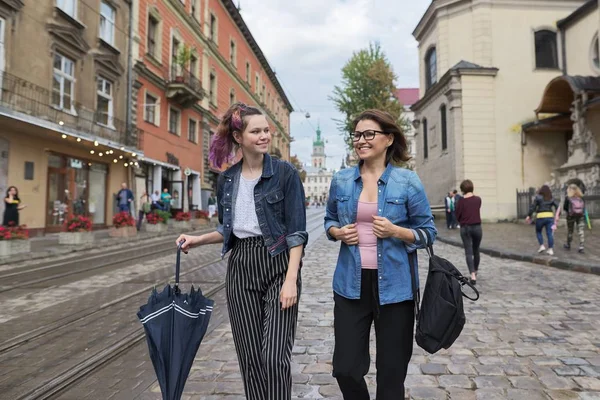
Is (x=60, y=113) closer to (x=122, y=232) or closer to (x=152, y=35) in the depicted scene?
(x=122, y=232)

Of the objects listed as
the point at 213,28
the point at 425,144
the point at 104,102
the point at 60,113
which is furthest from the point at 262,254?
the point at 213,28

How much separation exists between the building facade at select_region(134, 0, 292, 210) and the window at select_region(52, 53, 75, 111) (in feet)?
14.4

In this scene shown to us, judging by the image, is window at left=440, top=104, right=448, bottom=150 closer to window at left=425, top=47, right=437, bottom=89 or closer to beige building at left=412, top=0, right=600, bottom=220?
beige building at left=412, top=0, right=600, bottom=220

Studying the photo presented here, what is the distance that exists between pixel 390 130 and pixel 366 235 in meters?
0.63

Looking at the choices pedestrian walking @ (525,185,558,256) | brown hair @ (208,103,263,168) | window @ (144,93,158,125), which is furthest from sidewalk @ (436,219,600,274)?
window @ (144,93,158,125)

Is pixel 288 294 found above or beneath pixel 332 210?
beneath

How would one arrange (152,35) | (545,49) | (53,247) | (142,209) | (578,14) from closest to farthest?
(53,247), (142,209), (578,14), (152,35), (545,49)

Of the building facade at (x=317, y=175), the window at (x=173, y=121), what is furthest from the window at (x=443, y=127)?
the building facade at (x=317, y=175)

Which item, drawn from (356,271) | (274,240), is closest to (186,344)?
(274,240)

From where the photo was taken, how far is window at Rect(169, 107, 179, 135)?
24.6 metres

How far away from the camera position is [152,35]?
75.3ft

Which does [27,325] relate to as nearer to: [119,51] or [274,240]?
[274,240]

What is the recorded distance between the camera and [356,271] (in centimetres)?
222

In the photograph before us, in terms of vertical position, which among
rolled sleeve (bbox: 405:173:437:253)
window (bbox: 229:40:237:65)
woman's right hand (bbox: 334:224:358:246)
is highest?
window (bbox: 229:40:237:65)
